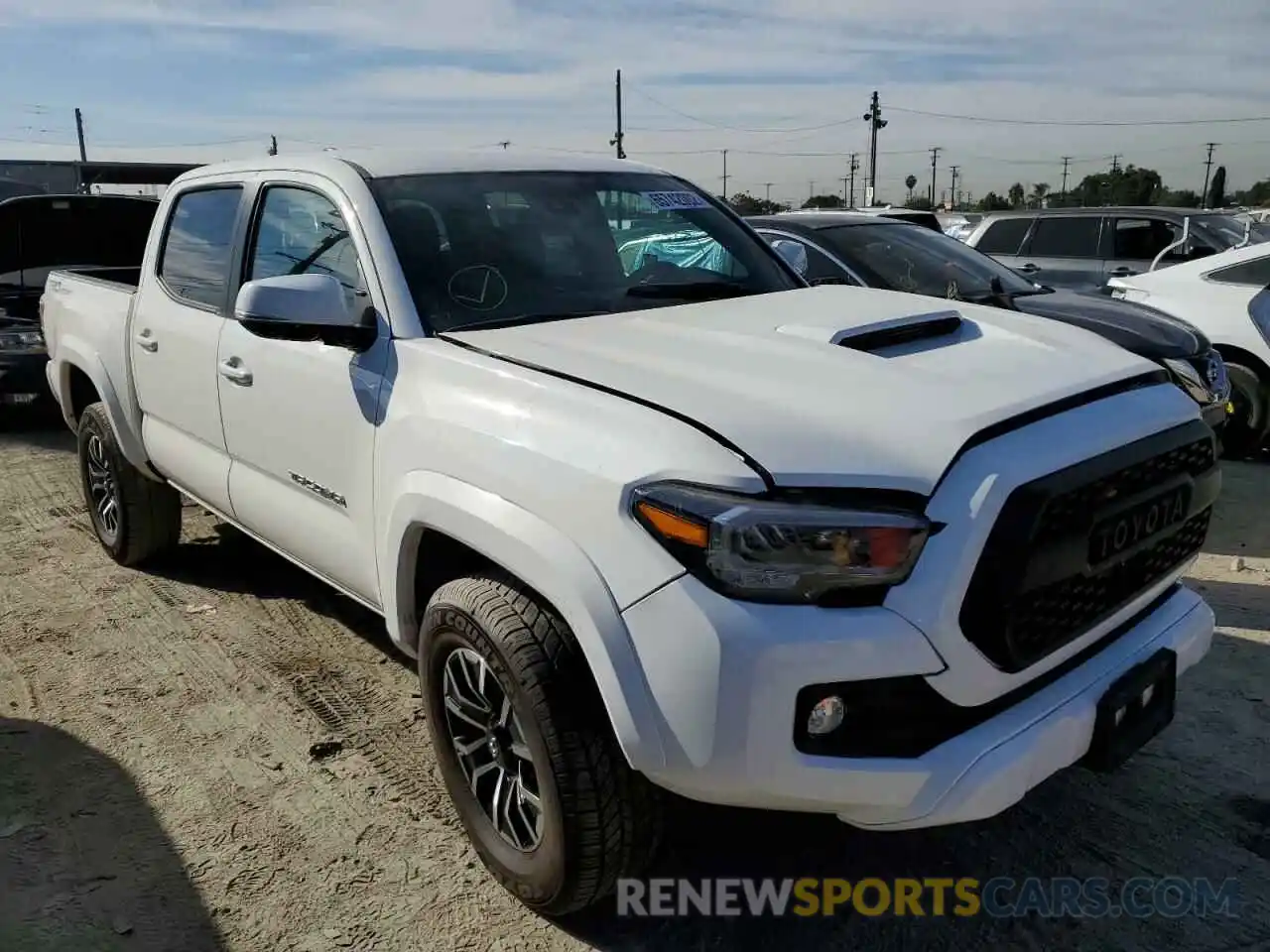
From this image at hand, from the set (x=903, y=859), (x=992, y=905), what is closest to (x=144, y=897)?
(x=903, y=859)

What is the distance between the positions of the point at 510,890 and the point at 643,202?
2.39m

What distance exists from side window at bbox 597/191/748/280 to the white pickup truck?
0.03 meters

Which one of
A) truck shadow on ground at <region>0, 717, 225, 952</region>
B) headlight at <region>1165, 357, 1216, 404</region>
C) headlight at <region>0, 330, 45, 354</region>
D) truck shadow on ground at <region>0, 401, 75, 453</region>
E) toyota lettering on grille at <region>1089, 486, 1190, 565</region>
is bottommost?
truck shadow on ground at <region>0, 401, 75, 453</region>

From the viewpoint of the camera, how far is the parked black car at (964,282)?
5480 mm

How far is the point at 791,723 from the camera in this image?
1.98 meters

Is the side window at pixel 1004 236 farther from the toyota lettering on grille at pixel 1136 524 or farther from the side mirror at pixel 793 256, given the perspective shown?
the toyota lettering on grille at pixel 1136 524

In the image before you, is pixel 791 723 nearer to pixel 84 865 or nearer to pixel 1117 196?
pixel 84 865

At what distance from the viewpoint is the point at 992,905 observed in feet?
8.66

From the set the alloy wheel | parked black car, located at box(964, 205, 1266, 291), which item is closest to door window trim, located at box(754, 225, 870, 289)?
the alloy wheel

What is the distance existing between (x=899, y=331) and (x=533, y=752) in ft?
4.83

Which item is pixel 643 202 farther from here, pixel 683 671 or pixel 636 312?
pixel 683 671

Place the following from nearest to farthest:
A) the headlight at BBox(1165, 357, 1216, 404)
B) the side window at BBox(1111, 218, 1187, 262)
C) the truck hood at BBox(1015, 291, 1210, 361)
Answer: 1. the headlight at BBox(1165, 357, 1216, 404)
2. the truck hood at BBox(1015, 291, 1210, 361)
3. the side window at BBox(1111, 218, 1187, 262)

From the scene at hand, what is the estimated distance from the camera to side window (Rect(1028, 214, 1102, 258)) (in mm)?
10727

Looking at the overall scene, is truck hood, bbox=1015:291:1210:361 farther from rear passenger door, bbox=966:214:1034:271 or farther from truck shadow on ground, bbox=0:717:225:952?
rear passenger door, bbox=966:214:1034:271
